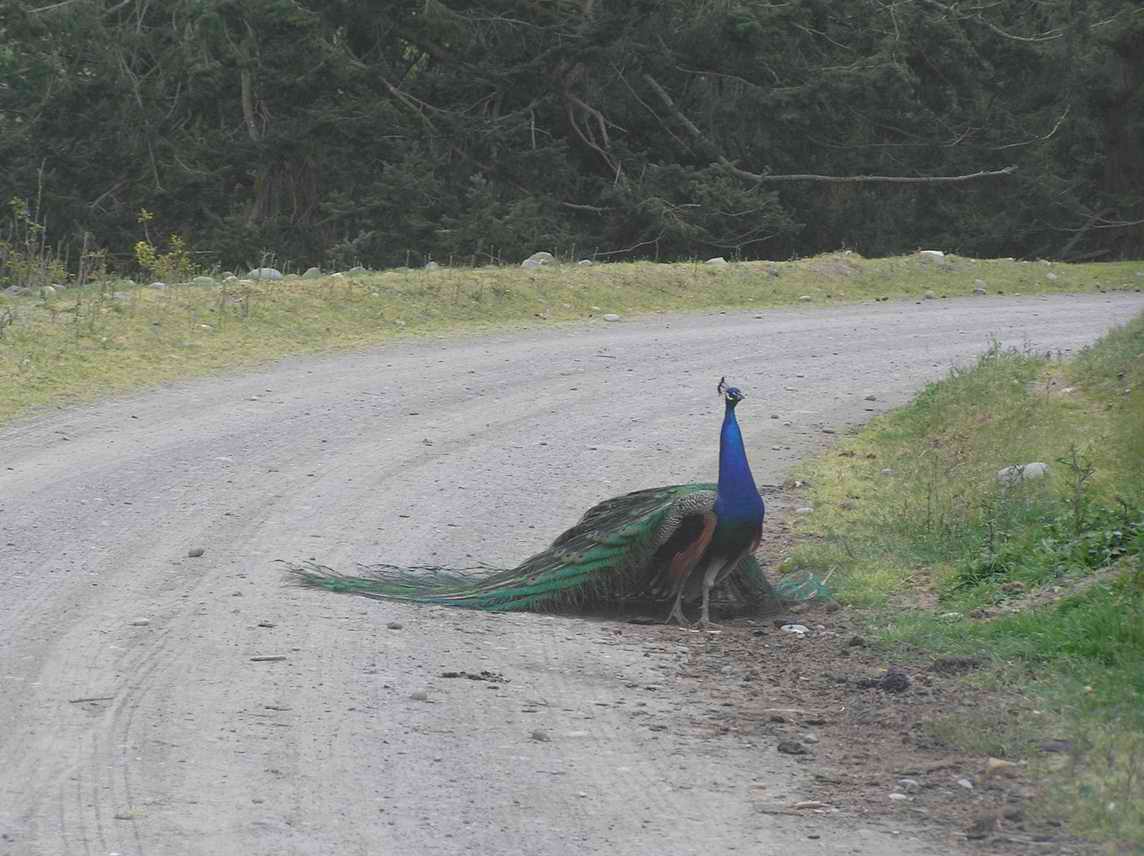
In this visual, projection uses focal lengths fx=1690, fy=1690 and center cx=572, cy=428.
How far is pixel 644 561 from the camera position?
24.0 feet

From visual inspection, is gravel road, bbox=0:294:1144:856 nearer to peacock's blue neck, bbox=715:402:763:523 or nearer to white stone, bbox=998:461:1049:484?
peacock's blue neck, bbox=715:402:763:523

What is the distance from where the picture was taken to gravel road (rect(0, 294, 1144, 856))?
15.9 ft

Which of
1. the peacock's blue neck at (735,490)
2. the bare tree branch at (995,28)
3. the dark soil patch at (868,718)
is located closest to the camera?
the dark soil patch at (868,718)

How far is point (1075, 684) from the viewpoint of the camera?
6.05 metres

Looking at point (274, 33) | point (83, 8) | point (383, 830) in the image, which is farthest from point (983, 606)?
point (83, 8)

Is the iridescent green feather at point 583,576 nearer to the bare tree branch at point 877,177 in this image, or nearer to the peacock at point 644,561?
the peacock at point 644,561

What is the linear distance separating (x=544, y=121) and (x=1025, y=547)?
18581 mm

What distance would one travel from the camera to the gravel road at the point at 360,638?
484 centimetres

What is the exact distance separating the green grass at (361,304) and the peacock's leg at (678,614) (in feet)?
18.6

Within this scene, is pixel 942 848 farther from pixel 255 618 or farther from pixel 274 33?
pixel 274 33

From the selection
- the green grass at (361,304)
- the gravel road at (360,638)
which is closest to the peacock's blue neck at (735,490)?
the gravel road at (360,638)

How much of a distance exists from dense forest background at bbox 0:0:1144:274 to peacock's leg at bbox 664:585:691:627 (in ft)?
51.8

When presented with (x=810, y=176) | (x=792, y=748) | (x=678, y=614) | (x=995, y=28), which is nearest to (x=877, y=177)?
(x=810, y=176)

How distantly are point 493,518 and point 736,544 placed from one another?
230 cm
